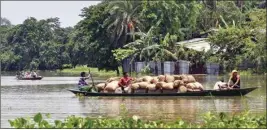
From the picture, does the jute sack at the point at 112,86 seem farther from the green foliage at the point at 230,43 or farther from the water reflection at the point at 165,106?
the green foliage at the point at 230,43

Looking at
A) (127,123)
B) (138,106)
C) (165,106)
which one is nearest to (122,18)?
(138,106)

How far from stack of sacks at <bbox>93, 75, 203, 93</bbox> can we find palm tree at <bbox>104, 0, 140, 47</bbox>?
64.2ft

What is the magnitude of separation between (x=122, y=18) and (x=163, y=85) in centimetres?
2059

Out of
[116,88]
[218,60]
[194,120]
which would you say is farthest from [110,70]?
[194,120]

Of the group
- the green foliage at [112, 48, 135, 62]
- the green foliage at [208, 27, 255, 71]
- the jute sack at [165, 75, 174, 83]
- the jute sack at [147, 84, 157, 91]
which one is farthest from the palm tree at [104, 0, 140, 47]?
the jute sack at [147, 84, 157, 91]

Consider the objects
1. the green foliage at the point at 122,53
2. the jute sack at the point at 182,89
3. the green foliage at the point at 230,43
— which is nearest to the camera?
the jute sack at the point at 182,89

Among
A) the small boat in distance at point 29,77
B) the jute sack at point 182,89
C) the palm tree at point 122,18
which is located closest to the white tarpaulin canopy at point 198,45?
the palm tree at point 122,18

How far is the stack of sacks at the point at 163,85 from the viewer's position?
62.0ft

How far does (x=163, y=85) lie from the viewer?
19.0m

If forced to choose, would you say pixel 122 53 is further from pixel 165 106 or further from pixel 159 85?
pixel 165 106

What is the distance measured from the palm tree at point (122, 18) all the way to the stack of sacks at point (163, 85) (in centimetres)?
1956

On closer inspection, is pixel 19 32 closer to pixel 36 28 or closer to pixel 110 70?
pixel 36 28

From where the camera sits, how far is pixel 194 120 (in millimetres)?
12086

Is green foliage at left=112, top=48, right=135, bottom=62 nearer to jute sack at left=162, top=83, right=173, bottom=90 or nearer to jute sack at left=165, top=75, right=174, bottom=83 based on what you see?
jute sack at left=165, top=75, right=174, bottom=83
